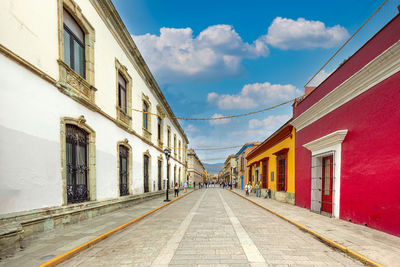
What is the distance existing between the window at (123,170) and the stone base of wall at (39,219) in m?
1.85

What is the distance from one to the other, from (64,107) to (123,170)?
563 centimetres

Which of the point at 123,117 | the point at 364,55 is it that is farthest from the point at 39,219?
the point at 364,55

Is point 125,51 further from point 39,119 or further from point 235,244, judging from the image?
point 235,244

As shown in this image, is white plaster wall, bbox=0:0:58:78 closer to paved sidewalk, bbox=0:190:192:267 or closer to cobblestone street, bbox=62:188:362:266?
paved sidewalk, bbox=0:190:192:267

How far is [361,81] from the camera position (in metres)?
6.42

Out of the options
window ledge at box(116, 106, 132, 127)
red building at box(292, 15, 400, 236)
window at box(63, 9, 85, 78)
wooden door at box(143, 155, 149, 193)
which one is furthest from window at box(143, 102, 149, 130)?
red building at box(292, 15, 400, 236)

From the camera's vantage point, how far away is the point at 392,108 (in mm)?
5363

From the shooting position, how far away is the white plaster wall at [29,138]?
4.66m

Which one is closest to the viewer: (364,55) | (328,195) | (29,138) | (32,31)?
(29,138)

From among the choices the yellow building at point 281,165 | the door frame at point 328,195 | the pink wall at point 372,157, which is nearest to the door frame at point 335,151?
the pink wall at point 372,157

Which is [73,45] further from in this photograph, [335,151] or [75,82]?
[335,151]

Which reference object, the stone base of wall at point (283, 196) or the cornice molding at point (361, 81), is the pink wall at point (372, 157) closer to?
the cornice molding at point (361, 81)

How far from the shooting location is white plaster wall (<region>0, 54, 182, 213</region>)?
466 cm

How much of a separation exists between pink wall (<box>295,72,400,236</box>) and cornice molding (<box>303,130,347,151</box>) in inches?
7.3
